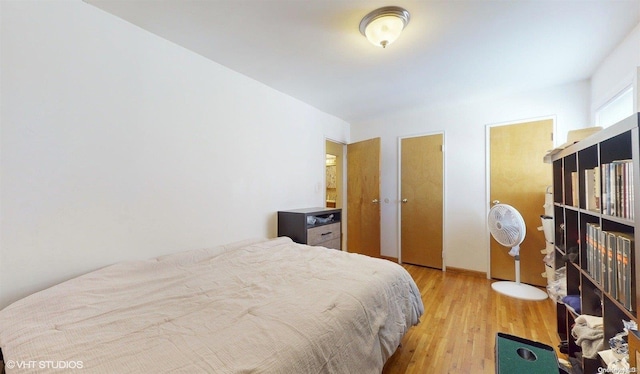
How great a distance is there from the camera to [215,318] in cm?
106

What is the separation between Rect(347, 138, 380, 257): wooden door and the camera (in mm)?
3699

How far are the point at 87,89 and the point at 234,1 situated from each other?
1044 mm

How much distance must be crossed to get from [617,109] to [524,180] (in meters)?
1.02

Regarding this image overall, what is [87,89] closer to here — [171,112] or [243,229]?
[171,112]

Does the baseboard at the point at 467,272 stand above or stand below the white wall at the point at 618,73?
below

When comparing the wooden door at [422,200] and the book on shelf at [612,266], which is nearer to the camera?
the book on shelf at [612,266]

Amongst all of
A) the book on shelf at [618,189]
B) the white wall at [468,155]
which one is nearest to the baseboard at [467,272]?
the white wall at [468,155]

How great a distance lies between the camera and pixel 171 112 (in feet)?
6.35

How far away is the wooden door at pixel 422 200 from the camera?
3508mm

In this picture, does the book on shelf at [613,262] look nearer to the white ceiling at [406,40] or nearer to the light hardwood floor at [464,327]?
the light hardwood floor at [464,327]

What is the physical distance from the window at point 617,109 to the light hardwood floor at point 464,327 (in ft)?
5.82

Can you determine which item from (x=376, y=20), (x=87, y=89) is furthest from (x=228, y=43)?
(x=376, y=20)

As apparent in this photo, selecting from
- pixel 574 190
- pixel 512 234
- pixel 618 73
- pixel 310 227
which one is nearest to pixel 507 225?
pixel 512 234

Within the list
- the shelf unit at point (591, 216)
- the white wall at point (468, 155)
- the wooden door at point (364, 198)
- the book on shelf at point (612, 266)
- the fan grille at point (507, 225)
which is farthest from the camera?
the wooden door at point (364, 198)
